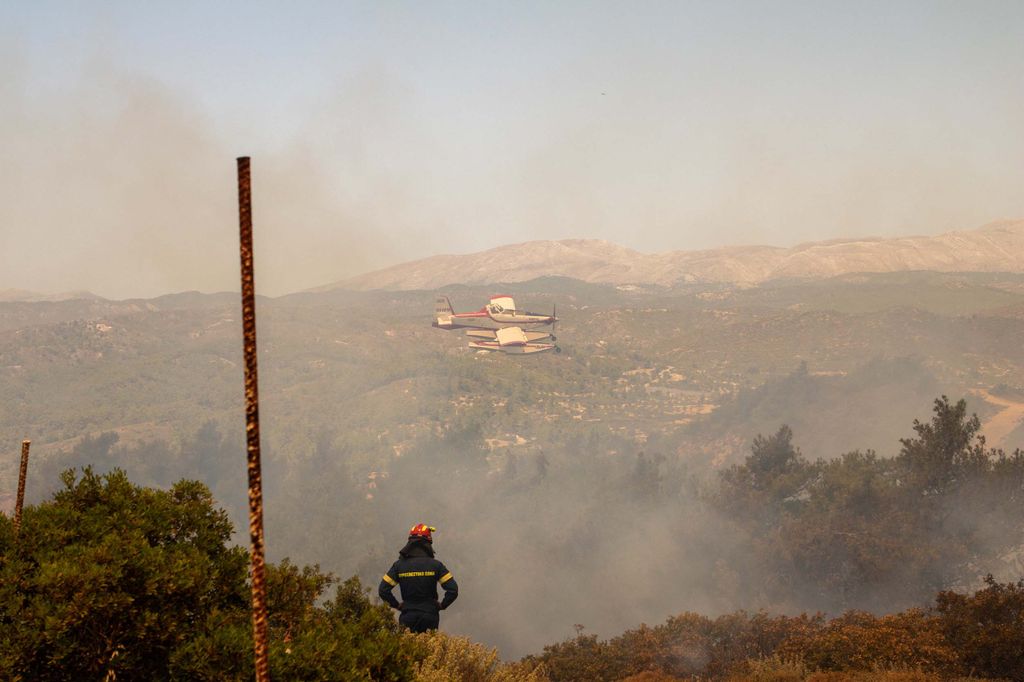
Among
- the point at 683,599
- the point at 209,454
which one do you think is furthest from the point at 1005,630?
the point at 209,454

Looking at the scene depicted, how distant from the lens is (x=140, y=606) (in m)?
8.96

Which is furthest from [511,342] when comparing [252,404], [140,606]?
[252,404]

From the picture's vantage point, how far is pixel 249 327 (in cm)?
591

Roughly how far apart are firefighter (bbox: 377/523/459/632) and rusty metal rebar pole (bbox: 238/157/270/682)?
7850 mm

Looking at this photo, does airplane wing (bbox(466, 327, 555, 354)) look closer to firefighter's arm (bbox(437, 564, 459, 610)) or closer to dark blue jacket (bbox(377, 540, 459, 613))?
dark blue jacket (bbox(377, 540, 459, 613))

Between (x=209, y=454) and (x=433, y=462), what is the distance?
191 ft

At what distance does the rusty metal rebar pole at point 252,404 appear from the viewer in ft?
18.9

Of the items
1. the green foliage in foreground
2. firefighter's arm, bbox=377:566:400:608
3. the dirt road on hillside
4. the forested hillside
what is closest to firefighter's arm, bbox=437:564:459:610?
firefighter's arm, bbox=377:566:400:608

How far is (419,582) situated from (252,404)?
8.89m

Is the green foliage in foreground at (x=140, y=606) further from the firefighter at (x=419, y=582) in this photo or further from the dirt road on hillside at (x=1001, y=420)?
the dirt road on hillside at (x=1001, y=420)

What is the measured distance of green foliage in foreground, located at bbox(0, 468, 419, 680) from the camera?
829cm

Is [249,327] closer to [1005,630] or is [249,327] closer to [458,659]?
[458,659]

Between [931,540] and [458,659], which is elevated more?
[458,659]

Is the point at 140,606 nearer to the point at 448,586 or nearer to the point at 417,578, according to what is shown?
the point at 417,578
